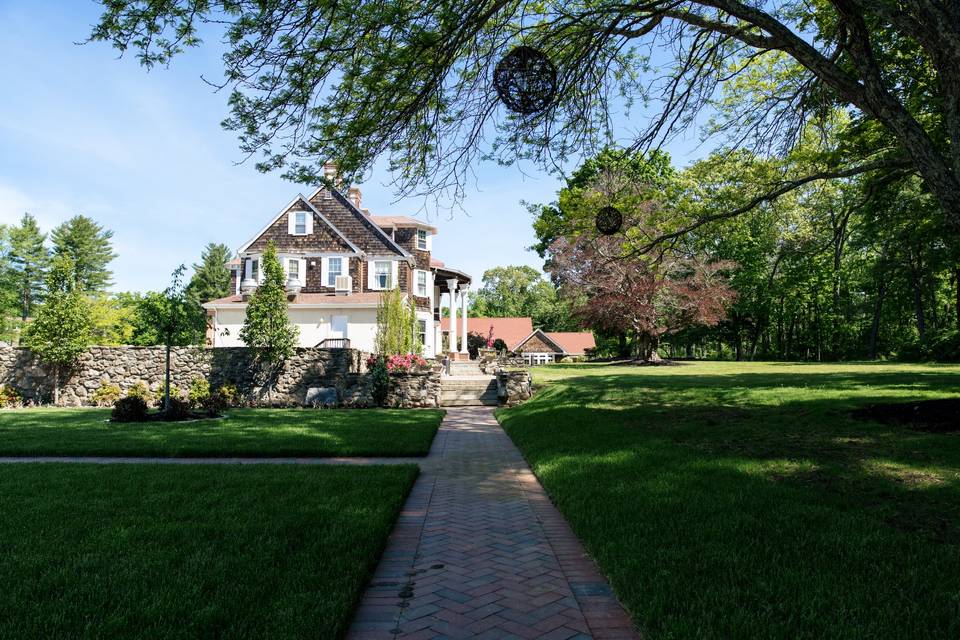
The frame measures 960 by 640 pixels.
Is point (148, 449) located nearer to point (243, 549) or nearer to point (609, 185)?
point (243, 549)

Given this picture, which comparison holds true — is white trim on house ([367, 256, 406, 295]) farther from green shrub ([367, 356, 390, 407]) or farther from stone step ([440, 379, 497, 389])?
green shrub ([367, 356, 390, 407])

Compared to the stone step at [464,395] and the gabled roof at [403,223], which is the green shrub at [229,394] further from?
the gabled roof at [403,223]

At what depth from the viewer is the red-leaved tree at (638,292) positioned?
93.7ft

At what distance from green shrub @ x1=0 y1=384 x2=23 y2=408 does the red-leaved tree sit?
22134mm

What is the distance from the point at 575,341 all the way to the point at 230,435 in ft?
180

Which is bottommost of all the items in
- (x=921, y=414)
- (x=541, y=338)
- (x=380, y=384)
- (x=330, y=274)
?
(x=380, y=384)

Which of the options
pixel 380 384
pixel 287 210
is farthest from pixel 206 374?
pixel 287 210

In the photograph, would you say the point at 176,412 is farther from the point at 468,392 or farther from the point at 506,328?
the point at 506,328

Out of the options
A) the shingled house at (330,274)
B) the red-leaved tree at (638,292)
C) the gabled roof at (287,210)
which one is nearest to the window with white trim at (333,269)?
the shingled house at (330,274)

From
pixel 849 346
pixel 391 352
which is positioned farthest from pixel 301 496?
pixel 849 346

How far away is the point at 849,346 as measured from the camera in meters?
42.3

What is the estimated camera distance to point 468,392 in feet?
62.4

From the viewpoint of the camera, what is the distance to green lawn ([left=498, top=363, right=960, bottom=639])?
3008mm

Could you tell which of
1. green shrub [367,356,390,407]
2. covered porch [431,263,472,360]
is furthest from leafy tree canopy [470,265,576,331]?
green shrub [367,356,390,407]
